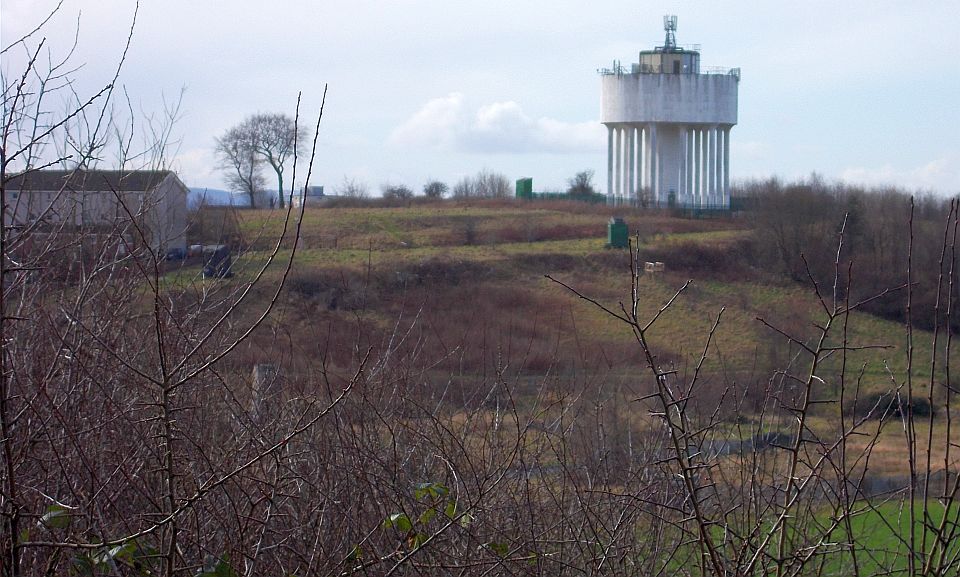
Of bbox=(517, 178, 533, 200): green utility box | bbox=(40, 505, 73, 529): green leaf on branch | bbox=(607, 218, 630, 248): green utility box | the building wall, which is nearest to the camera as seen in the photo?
bbox=(40, 505, 73, 529): green leaf on branch

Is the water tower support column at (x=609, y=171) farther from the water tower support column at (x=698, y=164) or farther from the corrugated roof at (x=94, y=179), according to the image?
the corrugated roof at (x=94, y=179)

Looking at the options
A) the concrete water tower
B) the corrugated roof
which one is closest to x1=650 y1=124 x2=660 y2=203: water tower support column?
the concrete water tower

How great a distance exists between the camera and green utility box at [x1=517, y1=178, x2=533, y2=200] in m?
69.8

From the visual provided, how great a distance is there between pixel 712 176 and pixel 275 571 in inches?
2314

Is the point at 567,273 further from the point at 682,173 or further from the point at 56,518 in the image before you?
the point at 56,518

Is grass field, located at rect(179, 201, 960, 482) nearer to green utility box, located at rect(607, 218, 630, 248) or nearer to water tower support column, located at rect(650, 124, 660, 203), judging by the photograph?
green utility box, located at rect(607, 218, 630, 248)

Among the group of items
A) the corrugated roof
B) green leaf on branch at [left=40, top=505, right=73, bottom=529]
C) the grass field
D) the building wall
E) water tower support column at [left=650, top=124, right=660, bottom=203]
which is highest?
water tower support column at [left=650, top=124, right=660, bottom=203]

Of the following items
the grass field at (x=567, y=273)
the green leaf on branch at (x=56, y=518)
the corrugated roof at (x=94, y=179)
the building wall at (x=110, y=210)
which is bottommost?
the grass field at (x=567, y=273)

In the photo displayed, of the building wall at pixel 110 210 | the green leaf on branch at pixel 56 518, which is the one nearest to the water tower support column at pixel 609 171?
the building wall at pixel 110 210

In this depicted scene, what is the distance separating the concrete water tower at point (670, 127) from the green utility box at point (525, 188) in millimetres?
9025

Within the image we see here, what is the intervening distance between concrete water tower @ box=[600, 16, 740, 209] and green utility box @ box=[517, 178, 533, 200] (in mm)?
9025

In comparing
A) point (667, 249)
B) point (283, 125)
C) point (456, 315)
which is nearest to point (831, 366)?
point (456, 315)

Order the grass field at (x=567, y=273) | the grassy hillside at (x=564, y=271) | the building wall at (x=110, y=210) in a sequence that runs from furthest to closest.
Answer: the grassy hillside at (x=564, y=271), the grass field at (x=567, y=273), the building wall at (x=110, y=210)

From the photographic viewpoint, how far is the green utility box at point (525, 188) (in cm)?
6981
